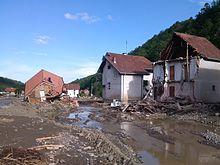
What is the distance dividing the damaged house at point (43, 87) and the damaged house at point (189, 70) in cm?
2344

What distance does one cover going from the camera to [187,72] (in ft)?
127

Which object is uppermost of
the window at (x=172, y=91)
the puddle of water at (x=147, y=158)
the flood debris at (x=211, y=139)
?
the window at (x=172, y=91)

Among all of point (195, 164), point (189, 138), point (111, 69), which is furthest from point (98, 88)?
point (195, 164)

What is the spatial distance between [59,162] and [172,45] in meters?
32.0

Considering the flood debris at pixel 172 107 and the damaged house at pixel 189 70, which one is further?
the damaged house at pixel 189 70

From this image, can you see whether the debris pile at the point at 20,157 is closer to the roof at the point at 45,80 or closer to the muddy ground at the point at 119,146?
the muddy ground at the point at 119,146

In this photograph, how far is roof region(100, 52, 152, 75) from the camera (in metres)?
53.2

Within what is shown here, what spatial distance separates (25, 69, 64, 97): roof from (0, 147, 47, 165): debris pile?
48696 millimetres

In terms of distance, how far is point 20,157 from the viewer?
1110 cm

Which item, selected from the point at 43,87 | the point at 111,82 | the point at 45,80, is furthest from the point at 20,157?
the point at 45,80

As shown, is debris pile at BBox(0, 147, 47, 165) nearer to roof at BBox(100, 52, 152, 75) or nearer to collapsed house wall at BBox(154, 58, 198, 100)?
collapsed house wall at BBox(154, 58, 198, 100)

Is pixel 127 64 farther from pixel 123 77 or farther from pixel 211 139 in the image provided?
pixel 211 139

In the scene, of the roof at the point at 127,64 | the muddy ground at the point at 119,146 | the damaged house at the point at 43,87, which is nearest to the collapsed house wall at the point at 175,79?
the roof at the point at 127,64

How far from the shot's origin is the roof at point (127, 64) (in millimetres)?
53197
